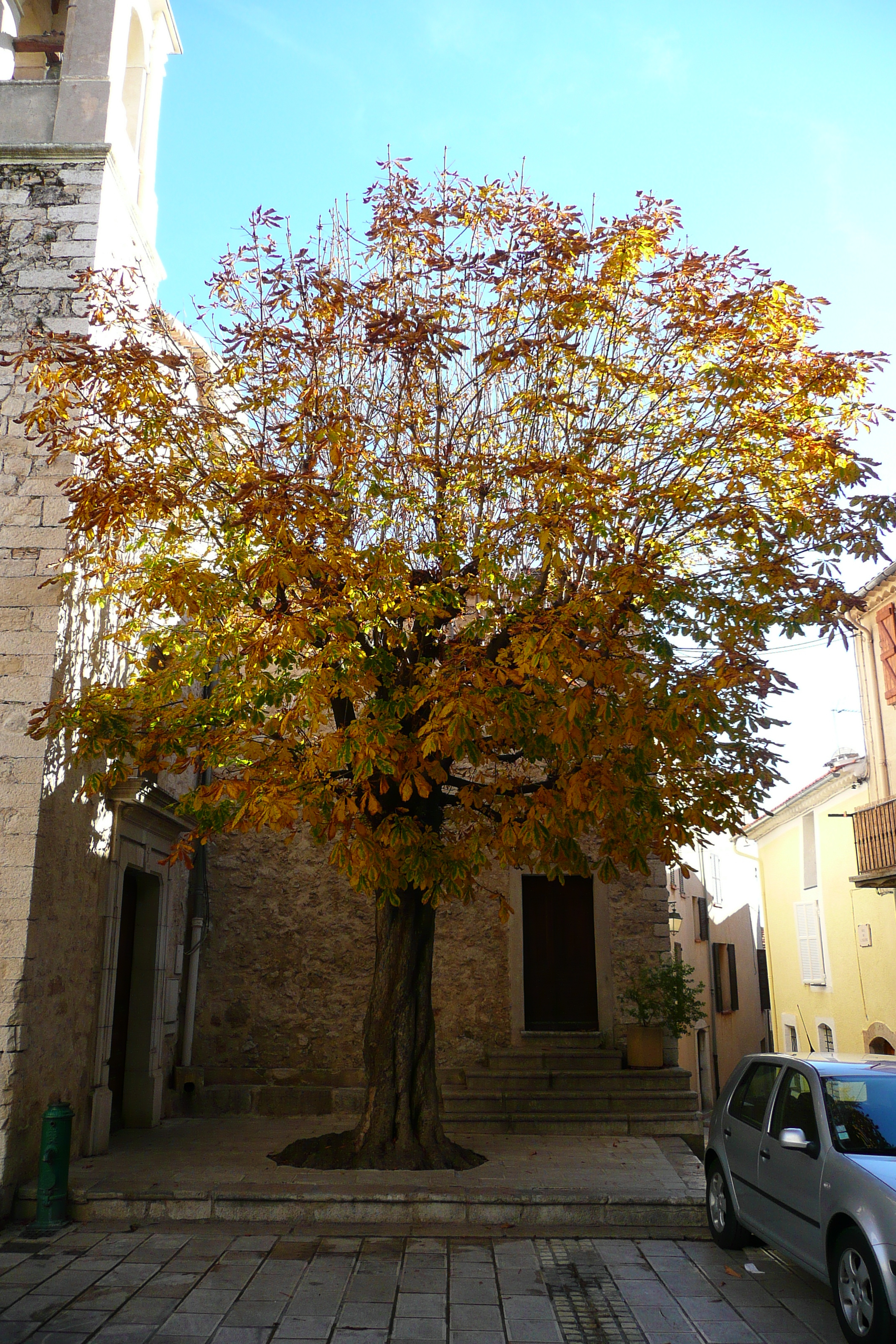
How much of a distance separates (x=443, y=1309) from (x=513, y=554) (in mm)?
4721

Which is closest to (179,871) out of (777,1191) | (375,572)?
(375,572)

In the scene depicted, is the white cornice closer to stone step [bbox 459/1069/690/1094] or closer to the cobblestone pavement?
stone step [bbox 459/1069/690/1094]

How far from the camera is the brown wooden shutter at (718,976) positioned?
21750 mm

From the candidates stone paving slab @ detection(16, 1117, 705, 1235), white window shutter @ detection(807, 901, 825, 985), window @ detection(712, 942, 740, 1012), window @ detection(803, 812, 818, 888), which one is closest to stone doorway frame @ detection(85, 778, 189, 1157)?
stone paving slab @ detection(16, 1117, 705, 1235)

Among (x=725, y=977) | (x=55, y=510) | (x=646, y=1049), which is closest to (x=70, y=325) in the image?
(x=55, y=510)

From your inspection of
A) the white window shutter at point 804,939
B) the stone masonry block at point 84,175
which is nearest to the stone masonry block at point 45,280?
the stone masonry block at point 84,175

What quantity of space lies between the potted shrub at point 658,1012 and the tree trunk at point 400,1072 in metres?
3.41

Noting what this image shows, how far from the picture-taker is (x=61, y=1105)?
704 centimetres

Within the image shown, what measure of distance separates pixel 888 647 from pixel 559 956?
8065 millimetres

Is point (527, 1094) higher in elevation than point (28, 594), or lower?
lower

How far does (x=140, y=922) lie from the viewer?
10750mm

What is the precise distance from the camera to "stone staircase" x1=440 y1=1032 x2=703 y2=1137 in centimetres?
1048

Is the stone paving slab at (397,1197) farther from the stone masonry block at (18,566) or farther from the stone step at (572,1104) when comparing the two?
the stone masonry block at (18,566)

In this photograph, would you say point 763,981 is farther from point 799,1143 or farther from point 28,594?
point 28,594
